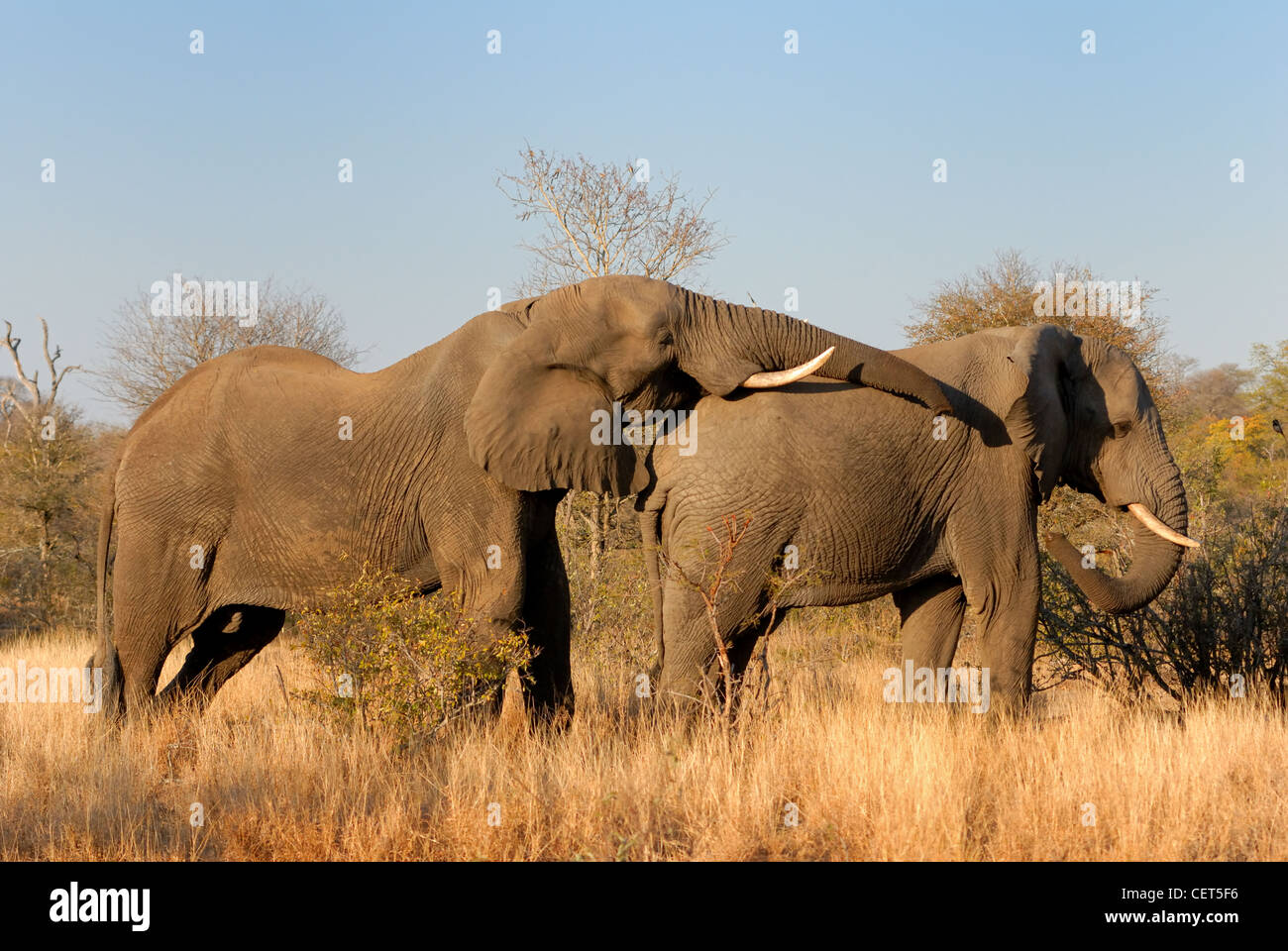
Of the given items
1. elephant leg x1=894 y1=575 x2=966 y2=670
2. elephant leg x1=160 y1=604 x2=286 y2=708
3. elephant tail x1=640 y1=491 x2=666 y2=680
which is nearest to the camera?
elephant tail x1=640 y1=491 x2=666 y2=680

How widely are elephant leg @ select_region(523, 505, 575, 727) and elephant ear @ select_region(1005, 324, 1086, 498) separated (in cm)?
305

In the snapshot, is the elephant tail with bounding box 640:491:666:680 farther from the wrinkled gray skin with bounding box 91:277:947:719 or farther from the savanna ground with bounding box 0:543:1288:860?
the savanna ground with bounding box 0:543:1288:860

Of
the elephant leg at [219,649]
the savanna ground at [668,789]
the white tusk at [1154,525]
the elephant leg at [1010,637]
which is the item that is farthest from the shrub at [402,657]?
the white tusk at [1154,525]

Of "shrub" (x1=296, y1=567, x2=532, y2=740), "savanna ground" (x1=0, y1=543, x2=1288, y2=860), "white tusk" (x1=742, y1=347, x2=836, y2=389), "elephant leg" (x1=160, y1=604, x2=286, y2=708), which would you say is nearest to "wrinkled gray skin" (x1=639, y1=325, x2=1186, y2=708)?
"white tusk" (x1=742, y1=347, x2=836, y2=389)

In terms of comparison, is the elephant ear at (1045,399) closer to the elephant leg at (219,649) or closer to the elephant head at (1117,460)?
the elephant head at (1117,460)

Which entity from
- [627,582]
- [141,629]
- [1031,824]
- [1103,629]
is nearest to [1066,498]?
[1103,629]

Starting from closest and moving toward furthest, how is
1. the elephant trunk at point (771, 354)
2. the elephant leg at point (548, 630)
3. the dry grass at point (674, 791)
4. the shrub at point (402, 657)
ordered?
the dry grass at point (674, 791)
the shrub at point (402, 657)
the elephant trunk at point (771, 354)
the elephant leg at point (548, 630)

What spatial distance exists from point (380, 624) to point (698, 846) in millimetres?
2596

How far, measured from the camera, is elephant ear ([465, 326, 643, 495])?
24.8 ft

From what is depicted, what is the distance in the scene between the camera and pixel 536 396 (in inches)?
300

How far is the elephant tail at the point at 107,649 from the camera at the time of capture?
28.1 ft

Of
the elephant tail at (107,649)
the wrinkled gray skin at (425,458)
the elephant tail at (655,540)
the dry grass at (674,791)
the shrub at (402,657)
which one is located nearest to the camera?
the dry grass at (674,791)

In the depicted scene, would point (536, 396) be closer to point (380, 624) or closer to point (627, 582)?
point (380, 624)

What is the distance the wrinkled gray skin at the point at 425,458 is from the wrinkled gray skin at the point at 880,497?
31 centimetres
